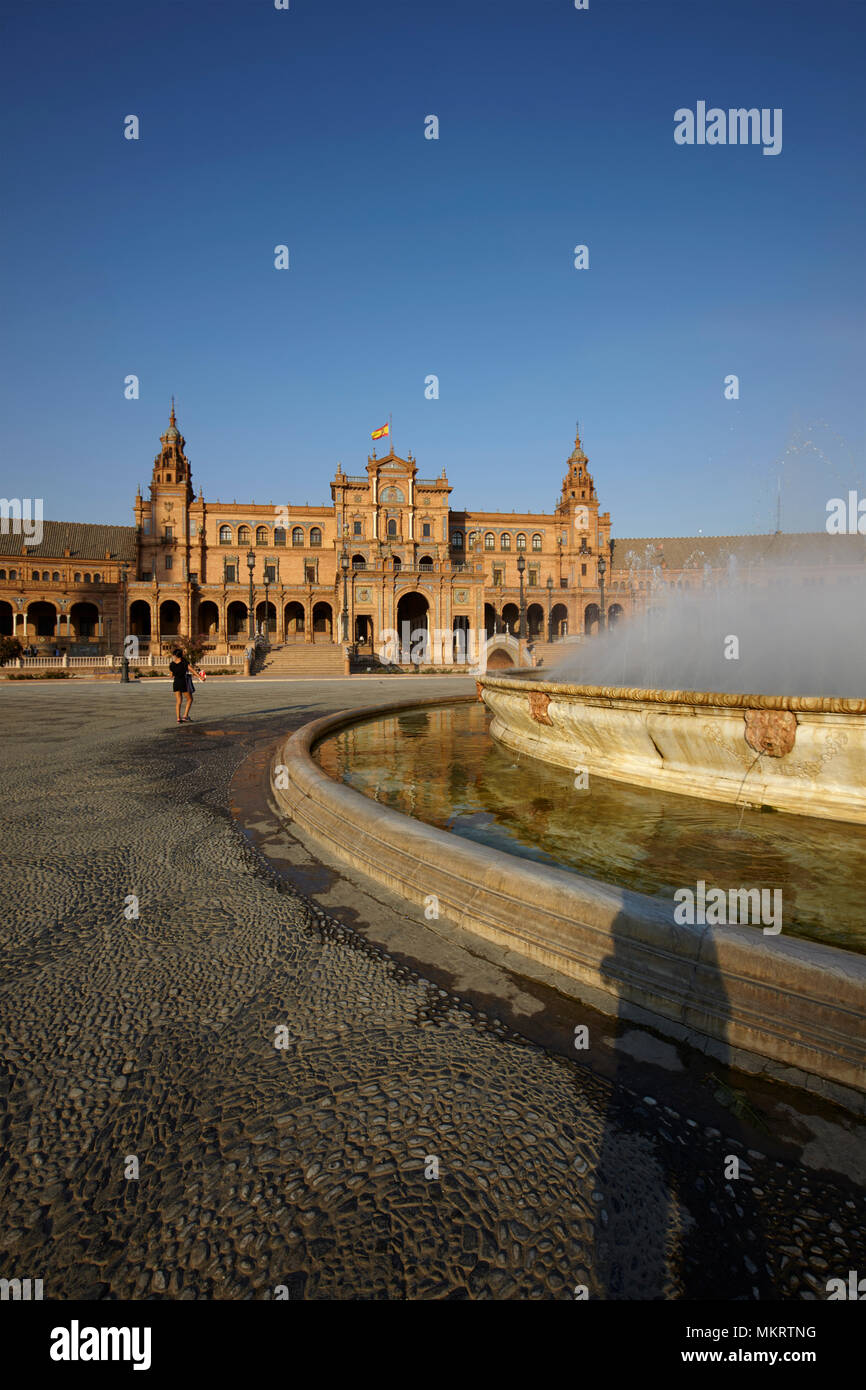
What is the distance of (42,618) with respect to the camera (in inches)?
2327

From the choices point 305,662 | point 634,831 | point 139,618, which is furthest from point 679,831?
point 139,618

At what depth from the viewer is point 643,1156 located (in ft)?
5.57

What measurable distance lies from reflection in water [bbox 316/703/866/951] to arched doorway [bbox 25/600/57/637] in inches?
2450

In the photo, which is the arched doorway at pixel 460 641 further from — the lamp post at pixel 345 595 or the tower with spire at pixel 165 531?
the tower with spire at pixel 165 531

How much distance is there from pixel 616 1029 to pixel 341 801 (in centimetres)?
265

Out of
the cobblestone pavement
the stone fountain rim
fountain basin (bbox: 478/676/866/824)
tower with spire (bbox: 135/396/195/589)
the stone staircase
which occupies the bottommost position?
the cobblestone pavement

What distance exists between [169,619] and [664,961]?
2479 inches

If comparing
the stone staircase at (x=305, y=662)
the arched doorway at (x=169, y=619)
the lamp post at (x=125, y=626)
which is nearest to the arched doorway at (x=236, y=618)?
the arched doorway at (x=169, y=619)

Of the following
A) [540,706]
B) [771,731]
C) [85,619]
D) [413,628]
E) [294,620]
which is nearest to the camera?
[771,731]

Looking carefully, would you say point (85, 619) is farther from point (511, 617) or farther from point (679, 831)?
point (679, 831)

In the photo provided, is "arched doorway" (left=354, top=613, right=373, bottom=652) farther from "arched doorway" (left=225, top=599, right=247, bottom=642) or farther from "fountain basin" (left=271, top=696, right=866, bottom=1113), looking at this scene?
"fountain basin" (left=271, top=696, right=866, bottom=1113)

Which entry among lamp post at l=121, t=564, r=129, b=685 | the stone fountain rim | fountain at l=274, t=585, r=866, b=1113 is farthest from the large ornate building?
the stone fountain rim

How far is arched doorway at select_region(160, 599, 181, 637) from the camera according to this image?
58.2 metres
